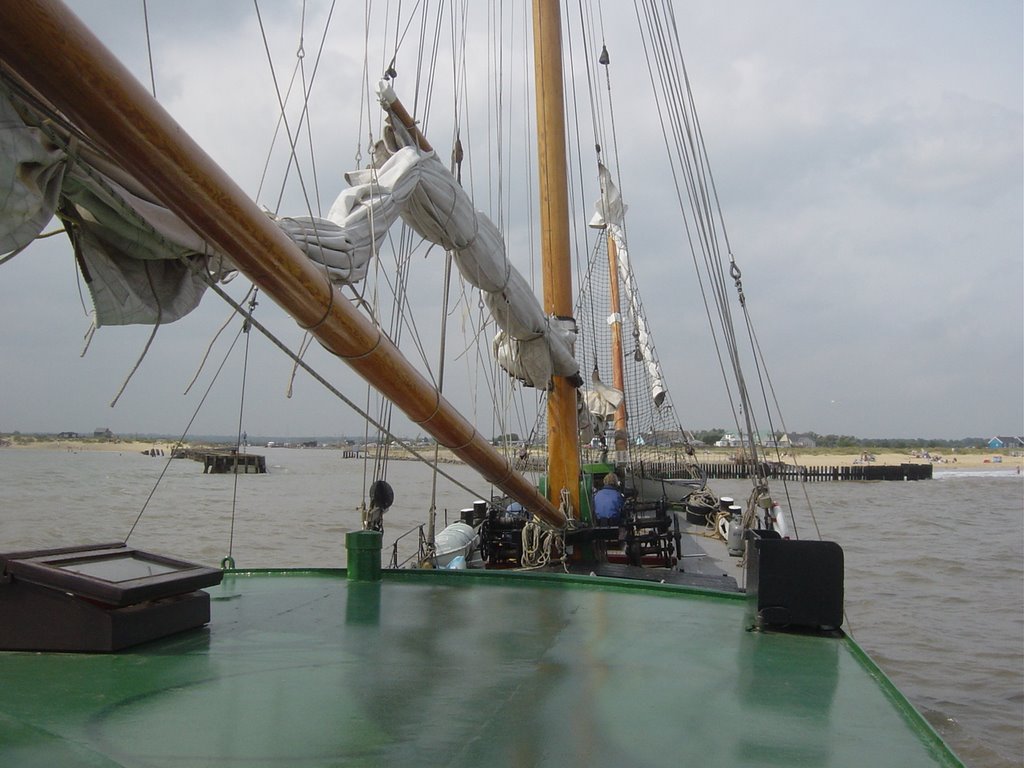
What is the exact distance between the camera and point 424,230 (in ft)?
17.5

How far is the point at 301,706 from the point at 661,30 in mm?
8795

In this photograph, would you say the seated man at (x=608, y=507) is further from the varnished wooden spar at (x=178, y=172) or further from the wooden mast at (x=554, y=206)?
the varnished wooden spar at (x=178, y=172)

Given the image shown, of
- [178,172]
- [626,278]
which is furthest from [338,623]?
[626,278]

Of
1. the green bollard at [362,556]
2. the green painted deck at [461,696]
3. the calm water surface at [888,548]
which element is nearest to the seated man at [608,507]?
the calm water surface at [888,548]

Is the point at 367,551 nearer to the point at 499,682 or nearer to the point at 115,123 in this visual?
the point at 499,682

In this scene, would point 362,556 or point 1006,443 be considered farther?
point 1006,443

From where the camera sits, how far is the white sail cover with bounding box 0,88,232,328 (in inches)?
99.1

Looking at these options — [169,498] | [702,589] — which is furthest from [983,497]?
[702,589]

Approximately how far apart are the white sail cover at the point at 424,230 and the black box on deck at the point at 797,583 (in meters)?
2.67

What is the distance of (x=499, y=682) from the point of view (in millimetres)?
3227

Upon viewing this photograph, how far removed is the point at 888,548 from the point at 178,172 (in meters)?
20.1

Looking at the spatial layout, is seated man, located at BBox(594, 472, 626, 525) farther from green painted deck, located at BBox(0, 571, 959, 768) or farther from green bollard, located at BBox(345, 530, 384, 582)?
green painted deck, located at BBox(0, 571, 959, 768)

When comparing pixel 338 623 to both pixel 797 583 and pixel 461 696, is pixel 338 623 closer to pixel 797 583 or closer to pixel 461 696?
pixel 461 696

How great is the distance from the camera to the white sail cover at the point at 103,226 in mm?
2518
